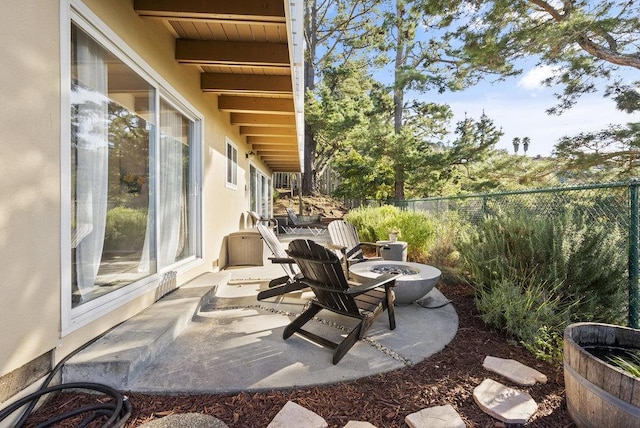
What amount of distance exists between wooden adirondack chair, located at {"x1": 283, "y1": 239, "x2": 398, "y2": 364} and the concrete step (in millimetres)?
917

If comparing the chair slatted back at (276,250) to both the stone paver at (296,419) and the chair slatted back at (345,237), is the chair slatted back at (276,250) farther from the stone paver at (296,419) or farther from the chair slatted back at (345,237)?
the stone paver at (296,419)

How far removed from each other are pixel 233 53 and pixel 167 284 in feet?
8.26

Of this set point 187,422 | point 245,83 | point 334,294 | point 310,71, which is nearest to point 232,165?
point 245,83

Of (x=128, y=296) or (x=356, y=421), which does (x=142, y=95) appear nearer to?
(x=128, y=296)

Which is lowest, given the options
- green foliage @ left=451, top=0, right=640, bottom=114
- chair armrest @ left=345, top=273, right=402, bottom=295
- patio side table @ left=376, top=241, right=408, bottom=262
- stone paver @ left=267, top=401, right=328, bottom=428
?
stone paver @ left=267, top=401, right=328, bottom=428

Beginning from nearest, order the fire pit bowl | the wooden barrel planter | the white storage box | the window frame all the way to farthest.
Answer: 1. the wooden barrel planter
2. the fire pit bowl
3. the white storage box
4. the window frame

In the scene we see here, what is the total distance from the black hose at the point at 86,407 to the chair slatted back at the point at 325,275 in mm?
1385

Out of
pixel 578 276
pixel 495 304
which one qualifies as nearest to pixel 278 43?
pixel 495 304

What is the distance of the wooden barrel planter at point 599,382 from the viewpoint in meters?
1.37

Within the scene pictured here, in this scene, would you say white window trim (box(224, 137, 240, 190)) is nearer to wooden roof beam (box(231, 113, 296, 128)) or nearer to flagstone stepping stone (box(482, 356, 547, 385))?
wooden roof beam (box(231, 113, 296, 128))

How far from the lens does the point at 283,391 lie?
75.3 inches

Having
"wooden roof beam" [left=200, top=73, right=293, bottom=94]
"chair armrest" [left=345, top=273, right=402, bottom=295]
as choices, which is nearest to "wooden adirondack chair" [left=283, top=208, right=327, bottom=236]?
"wooden roof beam" [left=200, top=73, right=293, bottom=94]

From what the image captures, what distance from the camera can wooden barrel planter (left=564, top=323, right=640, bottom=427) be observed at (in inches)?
53.9

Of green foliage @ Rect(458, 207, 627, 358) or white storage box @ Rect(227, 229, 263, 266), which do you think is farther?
white storage box @ Rect(227, 229, 263, 266)
